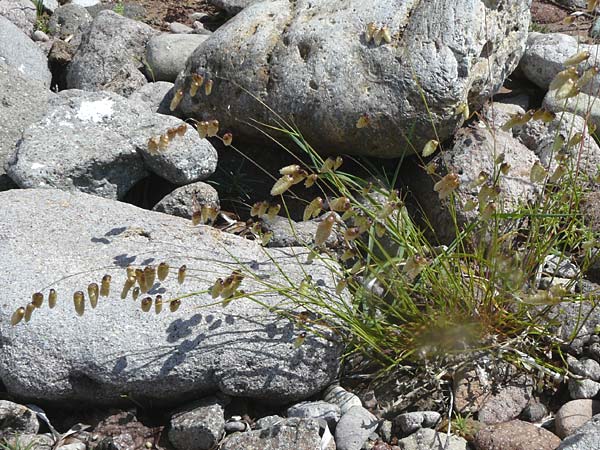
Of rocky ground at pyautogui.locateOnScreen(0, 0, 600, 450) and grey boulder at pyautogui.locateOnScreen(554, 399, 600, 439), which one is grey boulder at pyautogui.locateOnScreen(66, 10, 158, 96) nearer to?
rocky ground at pyautogui.locateOnScreen(0, 0, 600, 450)

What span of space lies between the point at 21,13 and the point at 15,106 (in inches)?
68.3

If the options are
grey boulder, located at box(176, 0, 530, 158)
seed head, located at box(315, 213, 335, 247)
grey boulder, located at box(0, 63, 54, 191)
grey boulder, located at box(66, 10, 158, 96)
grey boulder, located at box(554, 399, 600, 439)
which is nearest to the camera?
seed head, located at box(315, 213, 335, 247)

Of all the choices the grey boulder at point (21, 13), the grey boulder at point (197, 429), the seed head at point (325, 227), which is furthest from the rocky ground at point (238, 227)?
the seed head at point (325, 227)

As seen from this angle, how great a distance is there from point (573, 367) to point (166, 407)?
152 centimetres

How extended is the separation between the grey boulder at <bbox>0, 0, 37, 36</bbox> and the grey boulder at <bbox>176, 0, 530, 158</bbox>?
1941 millimetres

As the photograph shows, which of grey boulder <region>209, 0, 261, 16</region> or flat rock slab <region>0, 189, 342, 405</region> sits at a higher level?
grey boulder <region>209, 0, 261, 16</region>

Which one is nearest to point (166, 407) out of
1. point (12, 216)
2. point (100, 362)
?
point (100, 362)

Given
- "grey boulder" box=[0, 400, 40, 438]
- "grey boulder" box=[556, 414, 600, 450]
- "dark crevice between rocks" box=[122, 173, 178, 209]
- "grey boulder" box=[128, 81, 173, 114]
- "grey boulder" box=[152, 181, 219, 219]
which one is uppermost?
"grey boulder" box=[128, 81, 173, 114]

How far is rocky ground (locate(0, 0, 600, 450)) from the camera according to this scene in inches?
123

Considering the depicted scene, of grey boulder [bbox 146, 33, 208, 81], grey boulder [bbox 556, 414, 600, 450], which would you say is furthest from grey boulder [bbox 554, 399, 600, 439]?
grey boulder [bbox 146, 33, 208, 81]

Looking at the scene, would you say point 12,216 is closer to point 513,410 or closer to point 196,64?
point 196,64

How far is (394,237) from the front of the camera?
327cm

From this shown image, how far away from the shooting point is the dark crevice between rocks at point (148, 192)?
431 cm

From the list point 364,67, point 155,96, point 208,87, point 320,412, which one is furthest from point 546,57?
point 320,412
